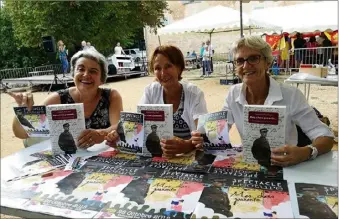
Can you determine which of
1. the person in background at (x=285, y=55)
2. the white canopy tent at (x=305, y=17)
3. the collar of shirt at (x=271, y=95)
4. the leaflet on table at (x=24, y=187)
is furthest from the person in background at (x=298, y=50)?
the leaflet on table at (x=24, y=187)

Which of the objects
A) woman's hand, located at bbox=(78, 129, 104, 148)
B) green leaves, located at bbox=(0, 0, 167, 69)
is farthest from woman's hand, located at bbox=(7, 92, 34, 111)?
green leaves, located at bbox=(0, 0, 167, 69)

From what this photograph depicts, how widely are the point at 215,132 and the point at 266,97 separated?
0.38 metres

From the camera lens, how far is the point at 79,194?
38.3 inches

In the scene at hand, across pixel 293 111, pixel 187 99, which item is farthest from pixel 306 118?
pixel 187 99

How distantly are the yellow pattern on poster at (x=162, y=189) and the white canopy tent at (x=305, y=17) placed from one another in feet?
24.6

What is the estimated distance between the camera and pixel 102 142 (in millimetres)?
1545

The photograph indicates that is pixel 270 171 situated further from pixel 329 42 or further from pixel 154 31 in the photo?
pixel 329 42

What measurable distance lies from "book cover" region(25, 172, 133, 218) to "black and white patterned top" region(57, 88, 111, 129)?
0.63 meters

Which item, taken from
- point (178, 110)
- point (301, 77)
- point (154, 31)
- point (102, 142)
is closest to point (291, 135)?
point (178, 110)

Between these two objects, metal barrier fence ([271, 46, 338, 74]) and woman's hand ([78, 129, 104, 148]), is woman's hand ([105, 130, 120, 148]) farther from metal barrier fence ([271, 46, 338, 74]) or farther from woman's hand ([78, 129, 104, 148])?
metal barrier fence ([271, 46, 338, 74])

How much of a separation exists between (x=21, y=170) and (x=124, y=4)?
9.91m

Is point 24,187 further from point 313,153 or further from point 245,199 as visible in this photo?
point 313,153

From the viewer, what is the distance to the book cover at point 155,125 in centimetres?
126

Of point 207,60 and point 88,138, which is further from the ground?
point 207,60
